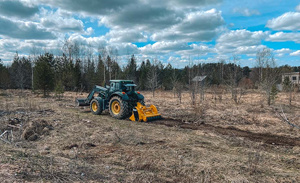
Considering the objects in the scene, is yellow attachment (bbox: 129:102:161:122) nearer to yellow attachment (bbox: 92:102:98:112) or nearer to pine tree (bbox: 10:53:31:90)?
yellow attachment (bbox: 92:102:98:112)

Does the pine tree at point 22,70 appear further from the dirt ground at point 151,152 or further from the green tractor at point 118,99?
the dirt ground at point 151,152

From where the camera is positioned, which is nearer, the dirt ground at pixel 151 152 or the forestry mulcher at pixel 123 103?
the dirt ground at pixel 151 152

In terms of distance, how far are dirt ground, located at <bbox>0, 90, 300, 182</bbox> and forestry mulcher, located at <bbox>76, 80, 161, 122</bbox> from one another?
0.86 m

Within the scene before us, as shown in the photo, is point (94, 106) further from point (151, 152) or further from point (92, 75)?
point (92, 75)

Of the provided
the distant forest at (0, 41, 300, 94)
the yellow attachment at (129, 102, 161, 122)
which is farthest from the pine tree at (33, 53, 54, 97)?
the yellow attachment at (129, 102, 161, 122)

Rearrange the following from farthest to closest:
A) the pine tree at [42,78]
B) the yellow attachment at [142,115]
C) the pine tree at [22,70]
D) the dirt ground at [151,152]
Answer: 1. the pine tree at [22,70]
2. the pine tree at [42,78]
3. the yellow attachment at [142,115]
4. the dirt ground at [151,152]

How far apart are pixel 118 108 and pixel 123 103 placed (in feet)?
2.21

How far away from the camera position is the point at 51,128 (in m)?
8.08

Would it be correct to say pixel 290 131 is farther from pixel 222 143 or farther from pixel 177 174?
pixel 177 174

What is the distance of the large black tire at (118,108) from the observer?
34.3 feet

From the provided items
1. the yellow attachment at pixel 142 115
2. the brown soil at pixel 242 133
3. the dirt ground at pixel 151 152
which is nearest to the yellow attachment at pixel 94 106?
the dirt ground at pixel 151 152

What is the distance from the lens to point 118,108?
11.0 metres

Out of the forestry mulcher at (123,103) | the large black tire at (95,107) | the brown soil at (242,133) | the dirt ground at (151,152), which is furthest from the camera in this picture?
the large black tire at (95,107)

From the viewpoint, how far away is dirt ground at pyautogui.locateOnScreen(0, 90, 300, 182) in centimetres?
418
